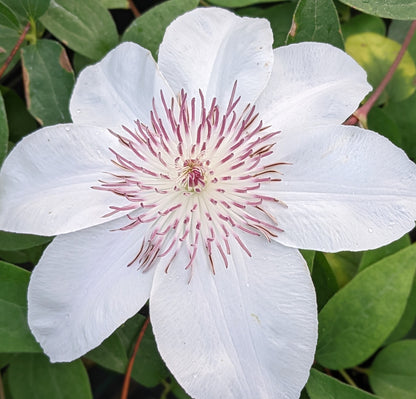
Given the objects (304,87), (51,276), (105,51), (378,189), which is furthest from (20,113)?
(378,189)

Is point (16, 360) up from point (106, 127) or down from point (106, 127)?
down

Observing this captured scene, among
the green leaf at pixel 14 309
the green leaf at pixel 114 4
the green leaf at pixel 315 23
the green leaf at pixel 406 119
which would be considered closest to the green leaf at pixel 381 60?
the green leaf at pixel 406 119

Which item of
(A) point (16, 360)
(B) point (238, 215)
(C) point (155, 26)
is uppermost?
(C) point (155, 26)

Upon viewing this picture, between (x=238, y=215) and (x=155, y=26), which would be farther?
(x=155, y=26)

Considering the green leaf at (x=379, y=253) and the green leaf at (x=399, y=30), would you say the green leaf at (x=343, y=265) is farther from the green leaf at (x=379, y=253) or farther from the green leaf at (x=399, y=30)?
the green leaf at (x=399, y=30)

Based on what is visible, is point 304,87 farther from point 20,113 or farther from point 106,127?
point 20,113

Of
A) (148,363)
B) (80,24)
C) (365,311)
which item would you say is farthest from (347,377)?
(80,24)

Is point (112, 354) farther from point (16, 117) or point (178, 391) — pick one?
point (16, 117)
